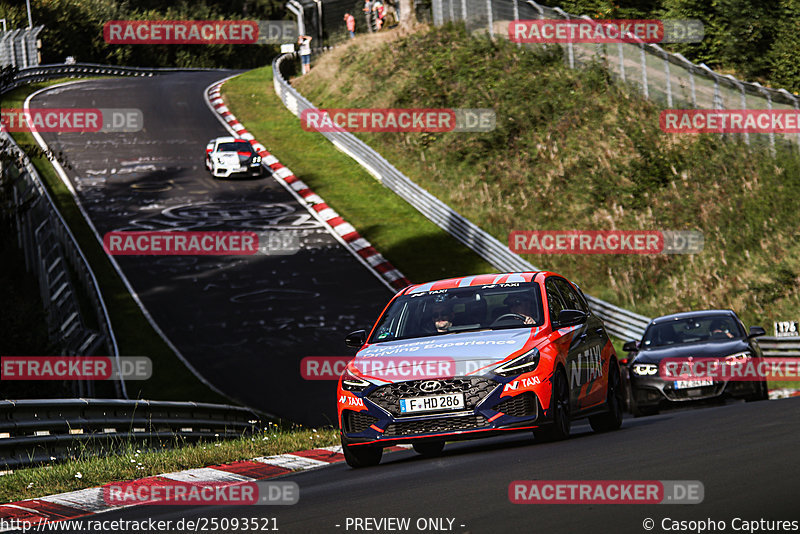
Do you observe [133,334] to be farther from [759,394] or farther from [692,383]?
[759,394]

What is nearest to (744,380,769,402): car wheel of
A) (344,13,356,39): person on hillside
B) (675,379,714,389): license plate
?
(675,379,714,389): license plate

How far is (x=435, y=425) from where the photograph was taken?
10078 millimetres

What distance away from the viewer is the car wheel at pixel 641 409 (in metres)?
16.2

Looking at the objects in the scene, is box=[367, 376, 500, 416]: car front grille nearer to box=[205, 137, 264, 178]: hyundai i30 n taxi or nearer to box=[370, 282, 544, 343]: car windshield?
box=[370, 282, 544, 343]: car windshield

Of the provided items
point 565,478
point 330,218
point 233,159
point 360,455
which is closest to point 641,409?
point 360,455

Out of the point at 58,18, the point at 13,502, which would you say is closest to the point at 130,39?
the point at 58,18

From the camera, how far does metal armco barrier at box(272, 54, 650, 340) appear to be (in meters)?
25.1

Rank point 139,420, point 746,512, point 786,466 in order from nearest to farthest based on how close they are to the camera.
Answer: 1. point 746,512
2. point 786,466
3. point 139,420

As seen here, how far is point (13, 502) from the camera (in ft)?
29.0

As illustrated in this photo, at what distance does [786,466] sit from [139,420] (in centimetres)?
881

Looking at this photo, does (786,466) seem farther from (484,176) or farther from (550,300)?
(484,176)

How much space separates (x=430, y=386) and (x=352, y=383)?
0.79 metres

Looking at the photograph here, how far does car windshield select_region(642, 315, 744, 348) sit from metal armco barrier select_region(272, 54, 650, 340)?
6.61m

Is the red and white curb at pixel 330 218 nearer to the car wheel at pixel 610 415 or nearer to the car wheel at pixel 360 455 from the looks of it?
the car wheel at pixel 610 415
